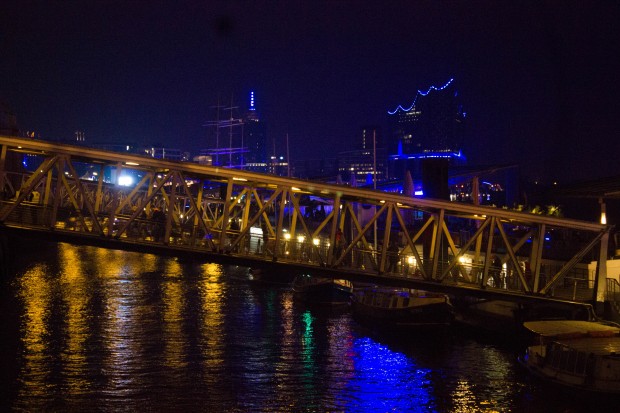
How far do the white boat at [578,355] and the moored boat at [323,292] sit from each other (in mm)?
25552

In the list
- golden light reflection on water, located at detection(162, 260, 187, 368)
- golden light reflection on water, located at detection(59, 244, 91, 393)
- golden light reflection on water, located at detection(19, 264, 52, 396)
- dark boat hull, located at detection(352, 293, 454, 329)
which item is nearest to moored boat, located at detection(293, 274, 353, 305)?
dark boat hull, located at detection(352, 293, 454, 329)

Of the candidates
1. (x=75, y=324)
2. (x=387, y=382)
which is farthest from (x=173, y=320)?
(x=387, y=382)

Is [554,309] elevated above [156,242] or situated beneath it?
situated beneath

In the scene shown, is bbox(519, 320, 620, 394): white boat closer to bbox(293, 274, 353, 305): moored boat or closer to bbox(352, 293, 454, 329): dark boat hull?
bbox(352, 293, 454, 329): dark boat hull

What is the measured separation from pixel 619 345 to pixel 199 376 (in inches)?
774

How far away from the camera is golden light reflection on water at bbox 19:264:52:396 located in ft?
97.2

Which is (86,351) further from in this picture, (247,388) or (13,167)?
(13,167)

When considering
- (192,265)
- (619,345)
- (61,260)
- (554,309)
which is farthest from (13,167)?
(619,345)

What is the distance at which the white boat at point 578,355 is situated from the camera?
88.7ft

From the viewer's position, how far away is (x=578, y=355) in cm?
2822

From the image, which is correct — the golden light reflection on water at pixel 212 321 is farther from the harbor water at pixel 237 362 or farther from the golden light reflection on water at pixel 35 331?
the golden light reflection on water at pixel 35 331

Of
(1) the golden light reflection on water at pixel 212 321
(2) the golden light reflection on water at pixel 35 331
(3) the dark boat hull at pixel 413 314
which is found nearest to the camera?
(2) the golden light reflection on water at pixel 35 331

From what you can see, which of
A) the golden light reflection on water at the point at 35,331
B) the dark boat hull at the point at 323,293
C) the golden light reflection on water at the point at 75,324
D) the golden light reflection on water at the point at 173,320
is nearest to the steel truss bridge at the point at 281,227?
the golden light reflection on water at the point at 173,320

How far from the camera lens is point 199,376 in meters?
31.7
